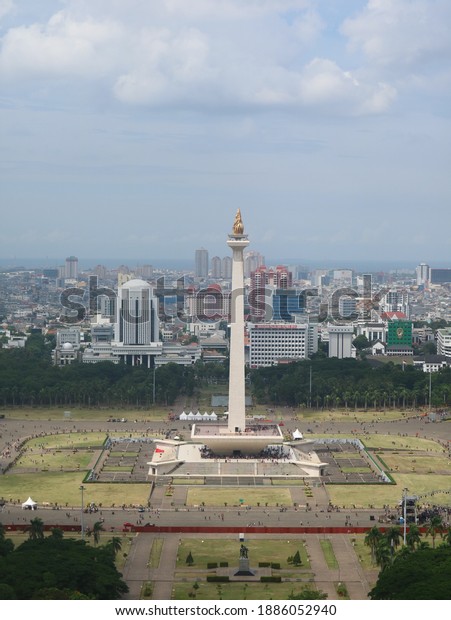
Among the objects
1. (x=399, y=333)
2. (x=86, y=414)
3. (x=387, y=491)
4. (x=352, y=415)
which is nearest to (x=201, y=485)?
(x=387, y=491)

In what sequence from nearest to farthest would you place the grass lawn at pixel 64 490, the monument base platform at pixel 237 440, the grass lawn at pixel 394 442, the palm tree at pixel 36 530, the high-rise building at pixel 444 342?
the palm tree at pixel 36 530, the grass lawn at pixel 64 490, the monument base platform at pixel 237 440, the grass lawn at pixel 394 442, the high-rise building at pixel 444 342

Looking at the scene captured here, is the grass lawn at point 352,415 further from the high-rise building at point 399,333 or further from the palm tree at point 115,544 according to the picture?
the high-rise building at point 399,333

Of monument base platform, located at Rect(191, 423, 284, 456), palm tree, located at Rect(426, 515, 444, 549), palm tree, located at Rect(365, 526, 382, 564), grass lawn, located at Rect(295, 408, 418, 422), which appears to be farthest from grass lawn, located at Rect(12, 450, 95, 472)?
palm tree, located at Rect(426, 515, 444, 549)

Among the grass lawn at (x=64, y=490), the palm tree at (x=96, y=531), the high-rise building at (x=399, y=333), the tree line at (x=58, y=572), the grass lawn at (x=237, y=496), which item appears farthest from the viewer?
the high-rise building at (x=399, y=333)

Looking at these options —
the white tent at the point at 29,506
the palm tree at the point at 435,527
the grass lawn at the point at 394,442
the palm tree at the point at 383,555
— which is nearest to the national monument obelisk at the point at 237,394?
the grass lawn at the point at 394,442

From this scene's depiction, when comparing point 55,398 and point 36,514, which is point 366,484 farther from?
point 55,398

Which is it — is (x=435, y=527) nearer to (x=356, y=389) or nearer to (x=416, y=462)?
(x=416, y=462)
